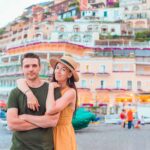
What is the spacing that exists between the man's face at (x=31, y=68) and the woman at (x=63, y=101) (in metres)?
0.09

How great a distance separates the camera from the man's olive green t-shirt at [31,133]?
3.76 meters

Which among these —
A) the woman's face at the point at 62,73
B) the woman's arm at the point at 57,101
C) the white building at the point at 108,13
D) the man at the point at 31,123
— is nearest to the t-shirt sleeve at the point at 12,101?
the man at the point at 31,123

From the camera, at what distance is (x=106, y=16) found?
98.4m

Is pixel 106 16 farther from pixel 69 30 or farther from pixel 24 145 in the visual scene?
pixel 24 145

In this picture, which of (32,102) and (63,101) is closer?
(32,102)

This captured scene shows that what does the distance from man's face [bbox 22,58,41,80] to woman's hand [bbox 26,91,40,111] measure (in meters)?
0.19

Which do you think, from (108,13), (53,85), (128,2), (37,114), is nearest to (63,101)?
(53,85)

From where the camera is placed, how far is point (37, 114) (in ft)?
12.6

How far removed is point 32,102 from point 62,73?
650mm

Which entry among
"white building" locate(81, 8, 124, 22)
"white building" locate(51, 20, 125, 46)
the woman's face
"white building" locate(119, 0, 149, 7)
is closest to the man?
the woman's face

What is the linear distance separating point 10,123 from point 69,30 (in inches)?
3049

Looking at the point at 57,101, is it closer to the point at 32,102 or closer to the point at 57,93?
the point at 57,93

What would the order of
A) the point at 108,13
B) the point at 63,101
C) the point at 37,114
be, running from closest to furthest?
1. the point at 37,114
2. the point at 63,101
3. the point at 108,13

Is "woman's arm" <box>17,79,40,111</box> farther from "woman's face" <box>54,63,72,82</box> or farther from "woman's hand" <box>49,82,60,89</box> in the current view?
"woman's face" <box>54,63,72,82</box>
